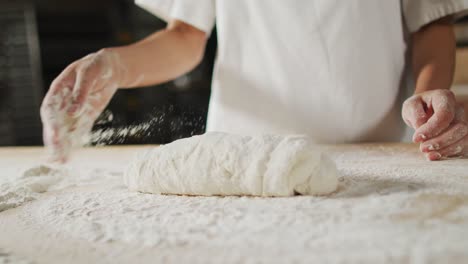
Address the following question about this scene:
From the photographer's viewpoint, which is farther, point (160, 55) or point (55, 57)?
point (55, 57)

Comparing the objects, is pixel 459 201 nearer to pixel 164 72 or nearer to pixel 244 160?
pixel 244 160

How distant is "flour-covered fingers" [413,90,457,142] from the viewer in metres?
0.97

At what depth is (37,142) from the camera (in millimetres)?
3111

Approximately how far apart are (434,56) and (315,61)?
37 centimetres

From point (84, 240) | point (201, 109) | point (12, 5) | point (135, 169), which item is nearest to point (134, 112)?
point (201, 109)

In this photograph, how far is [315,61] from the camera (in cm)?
133

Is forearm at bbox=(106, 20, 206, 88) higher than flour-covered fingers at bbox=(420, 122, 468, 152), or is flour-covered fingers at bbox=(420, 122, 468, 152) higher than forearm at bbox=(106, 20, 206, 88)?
forearm at bbox=(106, 20, 206, 88)

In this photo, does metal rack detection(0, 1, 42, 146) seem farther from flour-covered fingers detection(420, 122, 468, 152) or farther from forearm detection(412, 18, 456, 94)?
flour-covered fingers detection(420, 122, 468, 152)

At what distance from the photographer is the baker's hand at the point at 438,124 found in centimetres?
97

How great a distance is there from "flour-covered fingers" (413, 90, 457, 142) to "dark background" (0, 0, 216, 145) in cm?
213

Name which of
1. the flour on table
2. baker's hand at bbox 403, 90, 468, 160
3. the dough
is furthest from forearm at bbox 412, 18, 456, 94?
the flour on table

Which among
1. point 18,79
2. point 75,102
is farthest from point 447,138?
point 18,79

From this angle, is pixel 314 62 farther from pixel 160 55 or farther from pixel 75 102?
pixel 75 102

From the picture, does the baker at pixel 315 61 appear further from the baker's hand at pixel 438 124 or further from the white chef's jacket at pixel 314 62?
the baker's hand at pixel 438 124
